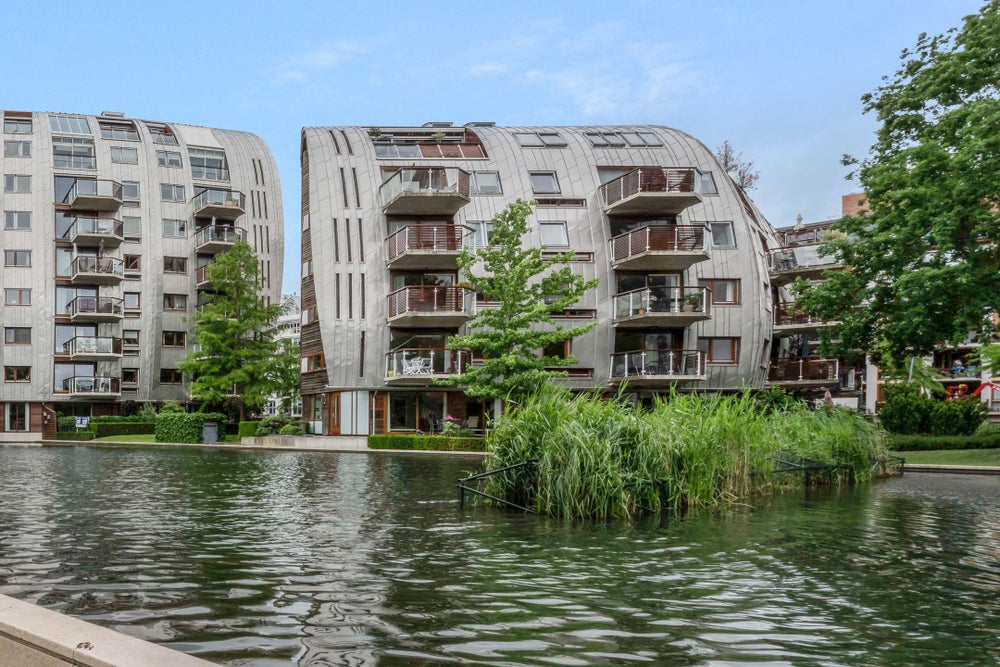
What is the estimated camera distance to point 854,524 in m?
13.4

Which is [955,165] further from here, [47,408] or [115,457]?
[47,408]

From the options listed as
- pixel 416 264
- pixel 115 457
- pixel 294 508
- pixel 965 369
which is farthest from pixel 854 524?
pixel 965 369

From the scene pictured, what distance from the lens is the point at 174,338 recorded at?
62.2 metres

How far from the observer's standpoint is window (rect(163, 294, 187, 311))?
61.8 metres

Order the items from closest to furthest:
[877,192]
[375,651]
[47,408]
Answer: [375,651] < [877,192] < [47,408]

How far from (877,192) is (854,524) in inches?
770

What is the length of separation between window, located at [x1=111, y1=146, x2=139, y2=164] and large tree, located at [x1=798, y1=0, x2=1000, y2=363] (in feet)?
147

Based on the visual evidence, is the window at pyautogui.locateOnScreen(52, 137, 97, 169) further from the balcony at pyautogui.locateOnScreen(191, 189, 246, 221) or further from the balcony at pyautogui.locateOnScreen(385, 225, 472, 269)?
the balcony at pyautogui.locateOnScreen(385, 225, 472, 269)

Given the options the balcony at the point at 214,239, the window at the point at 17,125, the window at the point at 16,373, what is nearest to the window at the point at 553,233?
the balcony at the point at 214,239

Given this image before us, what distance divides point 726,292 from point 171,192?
3633 centimetres

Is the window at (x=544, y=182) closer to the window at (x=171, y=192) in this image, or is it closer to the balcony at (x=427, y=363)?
the balcony at (x=427, y=363)

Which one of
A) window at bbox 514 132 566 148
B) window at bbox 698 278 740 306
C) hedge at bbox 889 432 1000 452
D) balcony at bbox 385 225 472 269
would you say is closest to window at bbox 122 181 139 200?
balcony at bbox 385 225 472 269

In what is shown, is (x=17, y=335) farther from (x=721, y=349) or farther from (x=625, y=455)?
(x=625, y=455)

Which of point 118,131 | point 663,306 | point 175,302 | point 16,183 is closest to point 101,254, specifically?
point 175,302
